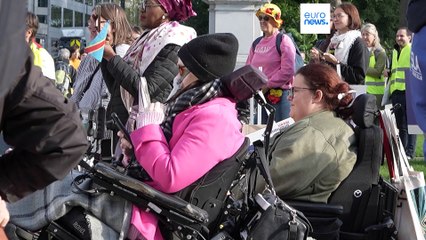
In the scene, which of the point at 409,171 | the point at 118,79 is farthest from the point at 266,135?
the point at 118,79

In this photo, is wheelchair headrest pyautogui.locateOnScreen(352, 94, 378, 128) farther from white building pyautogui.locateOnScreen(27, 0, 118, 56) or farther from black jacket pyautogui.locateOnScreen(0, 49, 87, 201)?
white building pyautogui.locateOnScreen(27, 0, 118, 56)

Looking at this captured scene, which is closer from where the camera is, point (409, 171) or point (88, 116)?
point (409, 171)

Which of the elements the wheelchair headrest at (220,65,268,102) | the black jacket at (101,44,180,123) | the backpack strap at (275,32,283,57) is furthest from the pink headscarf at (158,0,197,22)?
the backpack strap at (275,32,283,57)

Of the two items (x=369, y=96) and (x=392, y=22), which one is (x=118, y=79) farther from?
(x=392, y=22)

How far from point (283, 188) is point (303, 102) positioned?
622 millimetres

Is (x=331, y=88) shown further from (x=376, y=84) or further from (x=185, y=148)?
(x=376, y=84)

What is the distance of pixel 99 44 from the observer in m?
5.27

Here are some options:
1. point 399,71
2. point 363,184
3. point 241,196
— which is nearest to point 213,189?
point 241,196

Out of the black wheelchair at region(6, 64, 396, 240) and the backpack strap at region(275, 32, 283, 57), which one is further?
the backpack strap at region(275, 32, 283, 57)

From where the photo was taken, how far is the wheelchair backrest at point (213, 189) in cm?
384

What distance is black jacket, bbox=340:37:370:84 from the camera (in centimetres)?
840

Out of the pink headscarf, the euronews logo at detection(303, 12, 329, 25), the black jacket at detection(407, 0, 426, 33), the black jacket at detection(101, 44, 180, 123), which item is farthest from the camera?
the euronews logo at detection(303, 12, 329, 25)

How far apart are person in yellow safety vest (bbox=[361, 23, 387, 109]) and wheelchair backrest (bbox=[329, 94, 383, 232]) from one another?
702 cm

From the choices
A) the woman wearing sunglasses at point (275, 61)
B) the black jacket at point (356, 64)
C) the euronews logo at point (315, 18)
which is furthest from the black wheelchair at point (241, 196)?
the euronews logo at point (315, 18)
